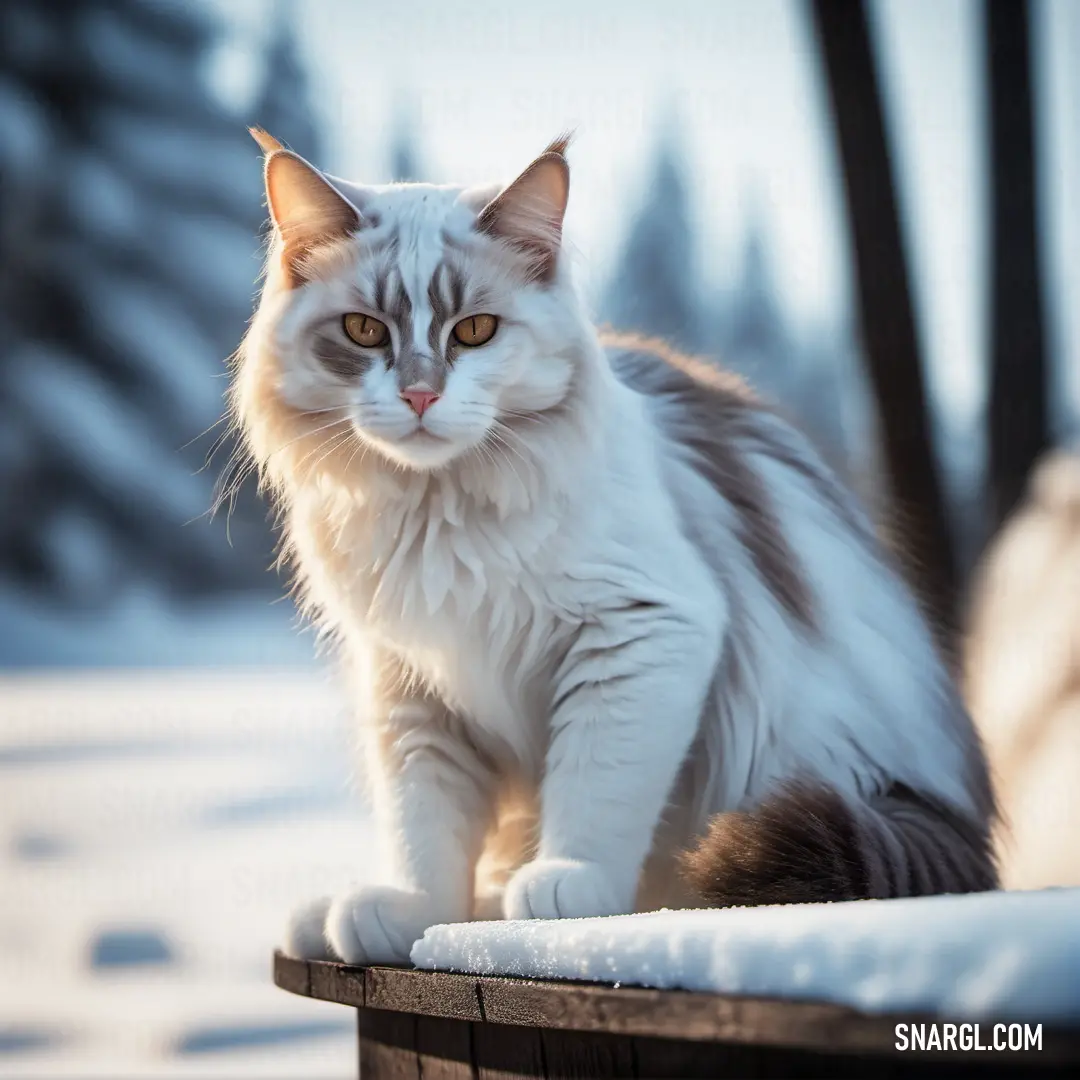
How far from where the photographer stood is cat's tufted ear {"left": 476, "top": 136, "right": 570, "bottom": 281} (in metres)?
1.30

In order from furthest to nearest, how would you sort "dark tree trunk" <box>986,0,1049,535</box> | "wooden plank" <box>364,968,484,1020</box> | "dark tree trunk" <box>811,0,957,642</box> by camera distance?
"dark tree trunk" <box>986,0,1049,535</box> < "dark tree trunk" <box>811,0,957,642</box> < "wooden plank" <box>364,968,484,1020</box>

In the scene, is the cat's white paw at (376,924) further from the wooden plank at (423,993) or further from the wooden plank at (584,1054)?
the wooden plank at (584,1054)

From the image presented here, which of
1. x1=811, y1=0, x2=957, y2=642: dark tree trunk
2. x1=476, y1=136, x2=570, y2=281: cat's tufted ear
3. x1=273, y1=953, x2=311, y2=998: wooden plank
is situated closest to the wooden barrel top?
x1=273, y1=953, x2=311, y2=998: wooden plank

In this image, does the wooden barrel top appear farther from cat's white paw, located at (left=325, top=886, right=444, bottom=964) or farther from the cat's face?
the cat's face

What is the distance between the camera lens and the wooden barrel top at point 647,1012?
61 centimetres

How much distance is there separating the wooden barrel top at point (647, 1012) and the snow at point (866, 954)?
0.03ft

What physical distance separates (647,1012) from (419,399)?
25.1 inches

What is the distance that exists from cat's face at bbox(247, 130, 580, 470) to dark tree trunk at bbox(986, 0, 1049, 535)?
152cm

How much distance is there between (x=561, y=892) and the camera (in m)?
1.13

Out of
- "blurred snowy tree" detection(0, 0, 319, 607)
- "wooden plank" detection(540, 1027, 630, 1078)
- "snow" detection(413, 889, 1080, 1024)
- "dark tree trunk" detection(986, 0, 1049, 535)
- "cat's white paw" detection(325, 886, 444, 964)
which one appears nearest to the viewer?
"snow" detection(413, 889, 1080, 1024)

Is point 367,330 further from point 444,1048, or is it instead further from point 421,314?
point 444,1048

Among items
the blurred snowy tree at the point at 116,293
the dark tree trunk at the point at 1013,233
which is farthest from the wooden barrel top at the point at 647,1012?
the blurred snowy tree at the point at 116,293

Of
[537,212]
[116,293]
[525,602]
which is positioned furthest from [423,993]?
[116,293]

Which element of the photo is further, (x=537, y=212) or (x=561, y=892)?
(x=537, y=212)
